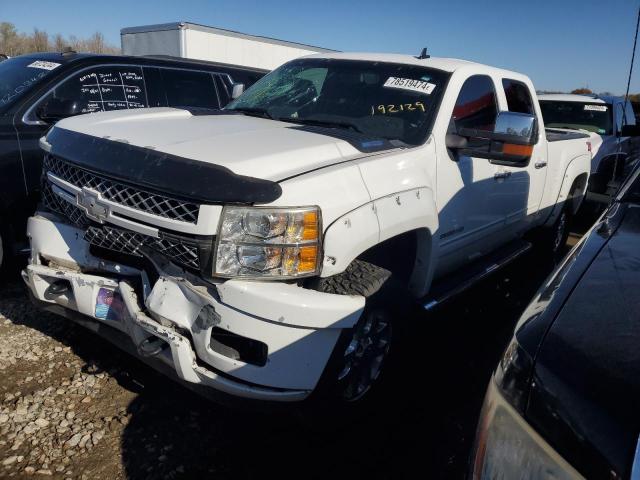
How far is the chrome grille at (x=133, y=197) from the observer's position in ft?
6.93

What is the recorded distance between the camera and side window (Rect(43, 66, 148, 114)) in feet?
14.4

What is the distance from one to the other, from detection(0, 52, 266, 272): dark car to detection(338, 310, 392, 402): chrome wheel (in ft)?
9.00

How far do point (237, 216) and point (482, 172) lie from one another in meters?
2.07

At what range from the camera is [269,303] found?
2037 mm

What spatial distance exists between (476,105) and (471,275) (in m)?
1.21

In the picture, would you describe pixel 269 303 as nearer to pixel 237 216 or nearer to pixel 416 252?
pixel 237 216

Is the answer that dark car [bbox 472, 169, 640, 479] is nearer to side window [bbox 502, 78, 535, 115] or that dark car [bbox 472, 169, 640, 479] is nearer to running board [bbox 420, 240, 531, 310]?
running board [bbox 420, 240, 531, 310]

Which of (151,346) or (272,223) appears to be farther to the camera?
(151,346)

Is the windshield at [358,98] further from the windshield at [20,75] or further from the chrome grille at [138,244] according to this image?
the windshield at [20,75]

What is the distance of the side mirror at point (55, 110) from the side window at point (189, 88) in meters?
1.17

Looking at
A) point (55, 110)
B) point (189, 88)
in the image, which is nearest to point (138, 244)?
point (55, 110)

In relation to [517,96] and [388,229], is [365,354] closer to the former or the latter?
[388,229]

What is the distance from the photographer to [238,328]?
6.82 ft

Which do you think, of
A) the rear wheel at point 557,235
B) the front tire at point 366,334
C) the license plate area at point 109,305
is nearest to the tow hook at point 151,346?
the license plate area at point 109,305
